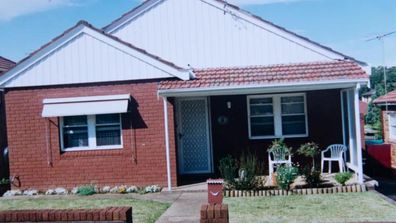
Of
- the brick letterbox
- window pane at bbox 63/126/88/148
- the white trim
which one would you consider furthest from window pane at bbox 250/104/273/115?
the brick letterbox

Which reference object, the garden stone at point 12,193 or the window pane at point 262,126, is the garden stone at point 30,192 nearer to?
the garden stone at point 12,193

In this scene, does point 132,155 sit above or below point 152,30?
below

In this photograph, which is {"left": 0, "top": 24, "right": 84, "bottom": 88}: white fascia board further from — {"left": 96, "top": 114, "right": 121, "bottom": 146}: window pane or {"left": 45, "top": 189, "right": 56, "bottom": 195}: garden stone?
{"left": 45, "top": 189, "right": 56, "bottom": 195}: garden stone

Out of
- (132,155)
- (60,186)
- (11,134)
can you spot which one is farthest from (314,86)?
(11,134)

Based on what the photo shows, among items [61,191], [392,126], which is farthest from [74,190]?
[392,126]

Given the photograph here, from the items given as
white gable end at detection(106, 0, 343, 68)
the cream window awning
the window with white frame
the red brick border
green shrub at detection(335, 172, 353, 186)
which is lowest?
green shrub at detection(335, 172, 353, 186)

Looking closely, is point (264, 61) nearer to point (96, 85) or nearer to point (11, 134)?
point (96, 85)

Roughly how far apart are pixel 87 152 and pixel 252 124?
5.20 metres

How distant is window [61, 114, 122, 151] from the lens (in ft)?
45.3

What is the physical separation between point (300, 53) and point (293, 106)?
173 cm

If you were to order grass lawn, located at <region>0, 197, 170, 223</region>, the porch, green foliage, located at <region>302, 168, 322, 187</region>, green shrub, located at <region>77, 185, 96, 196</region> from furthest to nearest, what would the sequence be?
the porch → green shrub, located at <region>77, 185, 96, 196</region> → green foliage, located at <region>302, 168, 322, 187</region> → grass lawn, located at <region>0, 197, 170, 223</region>

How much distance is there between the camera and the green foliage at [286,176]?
11797 millimetres

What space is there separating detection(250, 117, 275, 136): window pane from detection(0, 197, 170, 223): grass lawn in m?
5.07

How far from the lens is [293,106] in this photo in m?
15.2
